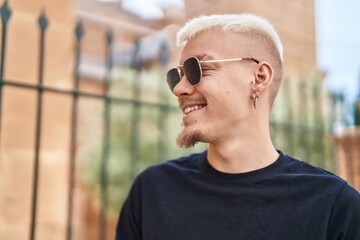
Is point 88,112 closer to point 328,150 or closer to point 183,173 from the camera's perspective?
point 328,150

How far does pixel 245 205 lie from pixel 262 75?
0.55m

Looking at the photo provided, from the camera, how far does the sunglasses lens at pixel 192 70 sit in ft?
6.02

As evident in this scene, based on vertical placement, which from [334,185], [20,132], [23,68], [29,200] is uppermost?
[23,68]

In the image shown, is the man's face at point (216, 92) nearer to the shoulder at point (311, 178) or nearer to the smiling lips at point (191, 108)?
the smiling lips at point (191, 108)

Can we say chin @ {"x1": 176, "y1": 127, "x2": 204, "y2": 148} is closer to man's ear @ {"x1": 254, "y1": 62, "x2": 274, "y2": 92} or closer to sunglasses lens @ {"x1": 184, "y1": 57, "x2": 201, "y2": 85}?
sunglasses lens @ {"x1": 184, "y1": 57, "x2": 201, "y2": 85}

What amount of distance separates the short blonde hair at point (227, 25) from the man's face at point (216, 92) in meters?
0.03

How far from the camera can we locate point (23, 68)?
3695mm

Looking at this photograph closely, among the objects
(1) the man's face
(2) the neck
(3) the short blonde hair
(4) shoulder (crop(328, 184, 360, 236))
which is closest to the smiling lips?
(1) the man's face

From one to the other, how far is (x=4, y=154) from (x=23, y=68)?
27.7 inches

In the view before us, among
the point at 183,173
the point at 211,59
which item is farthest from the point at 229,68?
the point at 183,173

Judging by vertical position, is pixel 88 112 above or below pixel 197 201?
above

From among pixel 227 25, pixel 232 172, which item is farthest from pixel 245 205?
pixel 227 25

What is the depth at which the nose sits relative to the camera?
185 centimetres

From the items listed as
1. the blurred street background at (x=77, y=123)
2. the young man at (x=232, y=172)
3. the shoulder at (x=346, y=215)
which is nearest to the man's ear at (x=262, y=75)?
the young man at (x=232, y=172)
